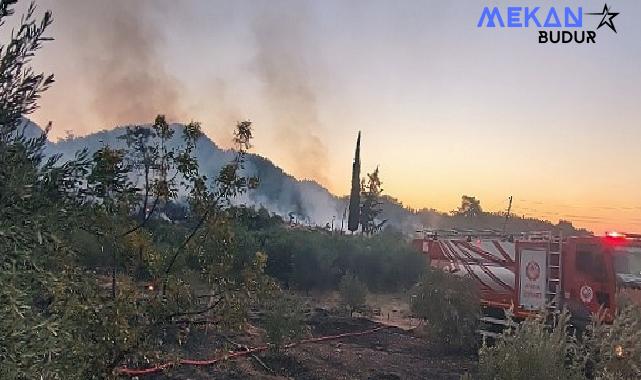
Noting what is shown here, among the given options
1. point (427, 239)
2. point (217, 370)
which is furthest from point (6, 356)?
point (427, 239)

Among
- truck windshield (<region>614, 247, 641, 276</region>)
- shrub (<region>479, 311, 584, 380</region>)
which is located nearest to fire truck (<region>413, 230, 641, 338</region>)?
truck windshield (<region>614, 247, 641, 276</region>)

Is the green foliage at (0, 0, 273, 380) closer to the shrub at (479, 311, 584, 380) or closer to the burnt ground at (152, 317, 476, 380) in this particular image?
the shrub at (479, 311, 584, 380)

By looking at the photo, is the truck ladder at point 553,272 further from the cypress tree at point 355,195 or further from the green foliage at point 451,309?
the cypress tree at point 355,195

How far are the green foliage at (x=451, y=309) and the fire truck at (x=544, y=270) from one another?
19.1 inches

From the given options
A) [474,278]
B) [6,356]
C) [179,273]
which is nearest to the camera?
[6,356]

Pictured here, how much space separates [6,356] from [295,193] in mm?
163697

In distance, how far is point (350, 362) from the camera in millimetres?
14336

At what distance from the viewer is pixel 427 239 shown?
2098 centimetres

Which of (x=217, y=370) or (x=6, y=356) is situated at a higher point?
(x=6, y=356)

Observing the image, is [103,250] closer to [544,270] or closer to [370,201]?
[544,270]

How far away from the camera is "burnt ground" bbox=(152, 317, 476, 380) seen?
12.3 metres

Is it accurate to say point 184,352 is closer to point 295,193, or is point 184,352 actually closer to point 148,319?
point 148,319

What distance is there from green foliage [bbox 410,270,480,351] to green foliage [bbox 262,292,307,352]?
458 centimetres

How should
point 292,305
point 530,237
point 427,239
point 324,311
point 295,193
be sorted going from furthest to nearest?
1. point 295,193
2. point 324,311
3. point 427,239
4. point 530,237
5. point 292,305
